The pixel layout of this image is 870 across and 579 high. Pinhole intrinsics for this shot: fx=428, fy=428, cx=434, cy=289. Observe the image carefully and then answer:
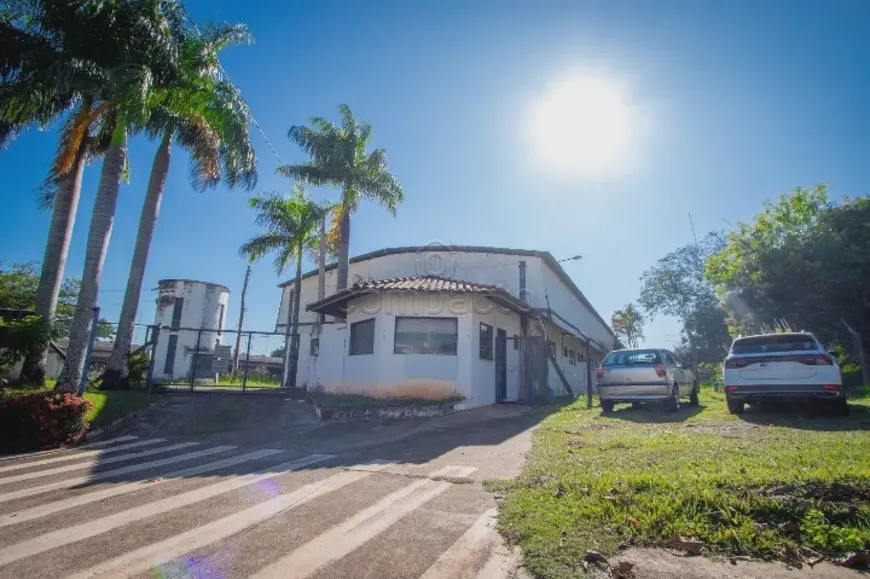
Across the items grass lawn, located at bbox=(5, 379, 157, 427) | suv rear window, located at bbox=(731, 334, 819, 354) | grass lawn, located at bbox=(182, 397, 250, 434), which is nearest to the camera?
suv rear window, located at bbox=(731, 334, 819, 354)

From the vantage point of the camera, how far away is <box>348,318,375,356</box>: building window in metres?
13.5

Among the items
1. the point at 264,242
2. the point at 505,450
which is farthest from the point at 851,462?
the point at 264,242

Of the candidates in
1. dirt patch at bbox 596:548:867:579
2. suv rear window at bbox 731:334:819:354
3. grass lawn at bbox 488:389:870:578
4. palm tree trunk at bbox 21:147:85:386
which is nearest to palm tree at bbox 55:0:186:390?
palm tree trunk at bbox 21:147:85:386

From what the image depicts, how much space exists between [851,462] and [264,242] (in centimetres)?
2211

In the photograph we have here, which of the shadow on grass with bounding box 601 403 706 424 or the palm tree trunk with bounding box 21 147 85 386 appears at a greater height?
the palm tree trunk with bounding box 21 147 85 386

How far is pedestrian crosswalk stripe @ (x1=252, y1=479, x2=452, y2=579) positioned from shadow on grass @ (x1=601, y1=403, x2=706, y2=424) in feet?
22.0

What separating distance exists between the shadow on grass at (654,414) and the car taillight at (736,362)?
1485mm

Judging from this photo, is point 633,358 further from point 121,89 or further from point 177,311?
point 177,311

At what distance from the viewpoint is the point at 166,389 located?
12.7m

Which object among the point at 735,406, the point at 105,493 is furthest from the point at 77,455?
the point at 735,406

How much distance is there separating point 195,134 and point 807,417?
56.2ft

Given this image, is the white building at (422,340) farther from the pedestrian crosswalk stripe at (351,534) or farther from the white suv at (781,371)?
the pedestrian crosswalk stripe at (351,534)

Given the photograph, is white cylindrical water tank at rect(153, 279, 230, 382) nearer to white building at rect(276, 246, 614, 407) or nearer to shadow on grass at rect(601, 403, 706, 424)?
white building at rect(276, 246, 614, 407)

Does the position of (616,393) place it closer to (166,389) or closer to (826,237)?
(166,389)
